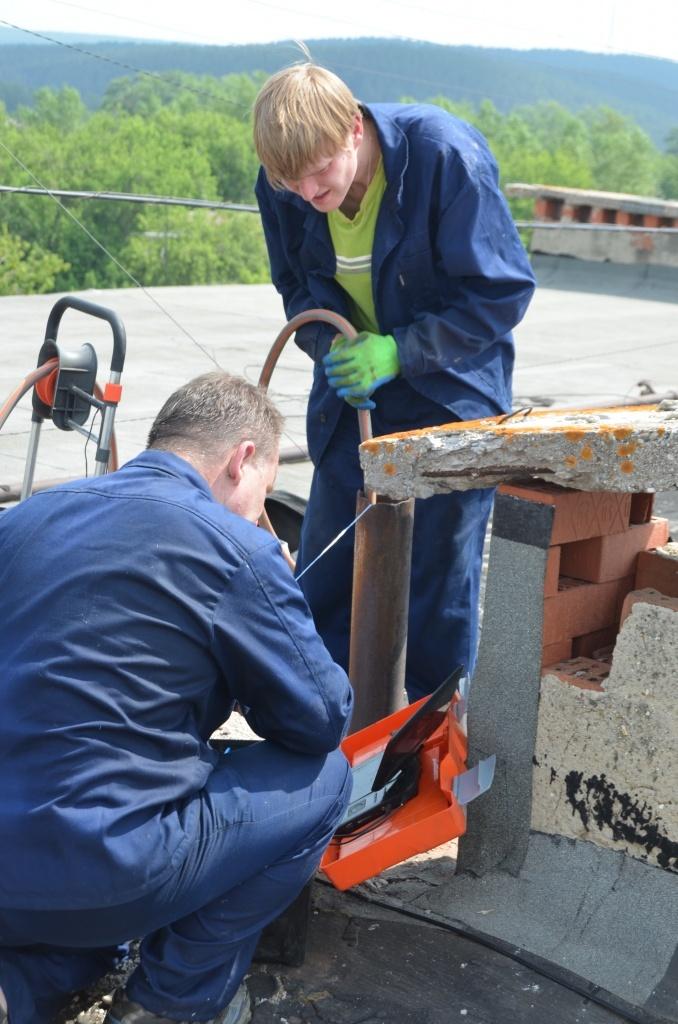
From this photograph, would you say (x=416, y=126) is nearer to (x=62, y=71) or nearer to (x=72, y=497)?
(x=72, y=497)

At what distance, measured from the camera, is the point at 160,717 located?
191 centimetres

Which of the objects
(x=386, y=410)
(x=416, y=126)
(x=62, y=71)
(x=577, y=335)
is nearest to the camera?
(x=416, y=126)

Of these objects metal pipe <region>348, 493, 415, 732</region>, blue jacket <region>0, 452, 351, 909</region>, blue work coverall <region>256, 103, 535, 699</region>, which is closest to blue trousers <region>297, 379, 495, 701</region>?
blue work coverall <region>256, 103, 535, 699</region>

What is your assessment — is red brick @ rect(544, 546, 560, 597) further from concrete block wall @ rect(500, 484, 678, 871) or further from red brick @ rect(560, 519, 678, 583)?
red brick @ rect(560, 519, 678, 583)

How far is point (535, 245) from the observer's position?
17.1m

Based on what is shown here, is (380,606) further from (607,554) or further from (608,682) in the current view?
(608,682)

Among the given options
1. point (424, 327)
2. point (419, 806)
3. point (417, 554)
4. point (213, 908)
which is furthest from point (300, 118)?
point (213, 908)

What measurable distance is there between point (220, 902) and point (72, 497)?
75 cm

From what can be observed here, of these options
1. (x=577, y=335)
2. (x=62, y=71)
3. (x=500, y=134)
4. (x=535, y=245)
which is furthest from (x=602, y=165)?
(x=577, y=335)

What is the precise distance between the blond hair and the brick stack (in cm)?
90

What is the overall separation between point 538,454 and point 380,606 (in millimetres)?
772

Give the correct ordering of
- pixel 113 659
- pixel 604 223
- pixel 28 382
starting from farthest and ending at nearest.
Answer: pixel 604 223, pixel 28 382, pixel 113 659

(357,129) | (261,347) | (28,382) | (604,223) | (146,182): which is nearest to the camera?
(357,129)

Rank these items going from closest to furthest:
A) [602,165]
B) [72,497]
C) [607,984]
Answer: [72,497] → [607,984] → [602,165]
